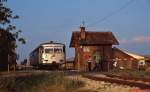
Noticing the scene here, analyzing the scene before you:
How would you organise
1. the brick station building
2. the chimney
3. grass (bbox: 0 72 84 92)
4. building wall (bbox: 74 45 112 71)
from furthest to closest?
1. the chimney
2. the brick station building
3. building wall (bbox: 74 45 112 71)
4. grass (bbox: 0 72 84 92)

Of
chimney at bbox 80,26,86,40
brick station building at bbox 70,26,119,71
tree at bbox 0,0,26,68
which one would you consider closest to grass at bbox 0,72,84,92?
tree at bbox 0,0,26,68

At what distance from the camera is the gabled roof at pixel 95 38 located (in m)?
75.9

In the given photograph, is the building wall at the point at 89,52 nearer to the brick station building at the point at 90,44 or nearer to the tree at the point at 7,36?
the brick station building at the point at 90,44

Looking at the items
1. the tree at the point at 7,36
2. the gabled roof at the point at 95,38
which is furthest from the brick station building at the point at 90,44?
the tree at the point at 7,36

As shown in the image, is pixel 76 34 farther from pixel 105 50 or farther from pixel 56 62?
pixel 56 62

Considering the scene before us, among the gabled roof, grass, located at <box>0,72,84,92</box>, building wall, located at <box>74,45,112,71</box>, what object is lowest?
grass, located at <box>0,72,84,92</box>

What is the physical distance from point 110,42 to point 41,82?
4948 centimetres

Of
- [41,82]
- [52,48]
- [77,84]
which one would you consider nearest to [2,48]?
[41,82]

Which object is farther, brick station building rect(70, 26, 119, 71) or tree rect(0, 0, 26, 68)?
brick station building rect(70, 26, 119, 71)

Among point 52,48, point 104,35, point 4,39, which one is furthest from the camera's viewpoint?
point 104,35

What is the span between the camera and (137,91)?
55.6ft

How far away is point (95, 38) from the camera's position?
77.4m

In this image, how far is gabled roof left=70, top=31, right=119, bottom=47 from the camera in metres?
75.9

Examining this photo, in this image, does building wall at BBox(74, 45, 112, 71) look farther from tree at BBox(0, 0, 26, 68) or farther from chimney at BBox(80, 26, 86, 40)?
tree at BBox(0, 0, 26, 68)
